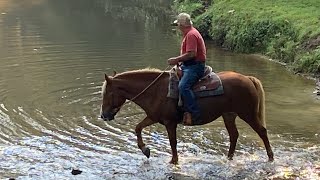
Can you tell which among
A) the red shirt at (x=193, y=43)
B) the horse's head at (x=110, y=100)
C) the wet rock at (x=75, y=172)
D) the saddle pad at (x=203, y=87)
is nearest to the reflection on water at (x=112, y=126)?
the wet rock at (x=75, y=172)

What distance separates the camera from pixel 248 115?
37.4ft

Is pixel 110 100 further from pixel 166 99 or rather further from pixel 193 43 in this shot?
pixel 193 43

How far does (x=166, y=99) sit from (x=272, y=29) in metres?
17.0

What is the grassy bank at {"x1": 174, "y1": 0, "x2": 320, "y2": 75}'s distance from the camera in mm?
23164

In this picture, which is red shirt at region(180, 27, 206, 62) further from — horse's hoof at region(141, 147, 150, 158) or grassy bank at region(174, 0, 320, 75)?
grassy bank at region(174, 0, 320, 75)

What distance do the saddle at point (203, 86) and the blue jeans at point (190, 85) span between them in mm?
120

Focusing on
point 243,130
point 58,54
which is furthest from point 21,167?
point 58,54

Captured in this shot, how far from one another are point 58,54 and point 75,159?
16.1 metres

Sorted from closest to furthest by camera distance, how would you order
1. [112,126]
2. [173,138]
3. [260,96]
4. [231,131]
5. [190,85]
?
[190,85]
[173,138]
[260,96]
[231,131]
[112,126]

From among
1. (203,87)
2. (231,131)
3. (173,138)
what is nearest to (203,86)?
(203,87)

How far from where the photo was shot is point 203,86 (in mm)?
11055

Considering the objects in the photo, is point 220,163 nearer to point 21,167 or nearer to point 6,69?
point 21,167

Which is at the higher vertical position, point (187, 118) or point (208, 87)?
point (208, 87)

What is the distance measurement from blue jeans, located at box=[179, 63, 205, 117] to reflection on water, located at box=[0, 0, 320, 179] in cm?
120
